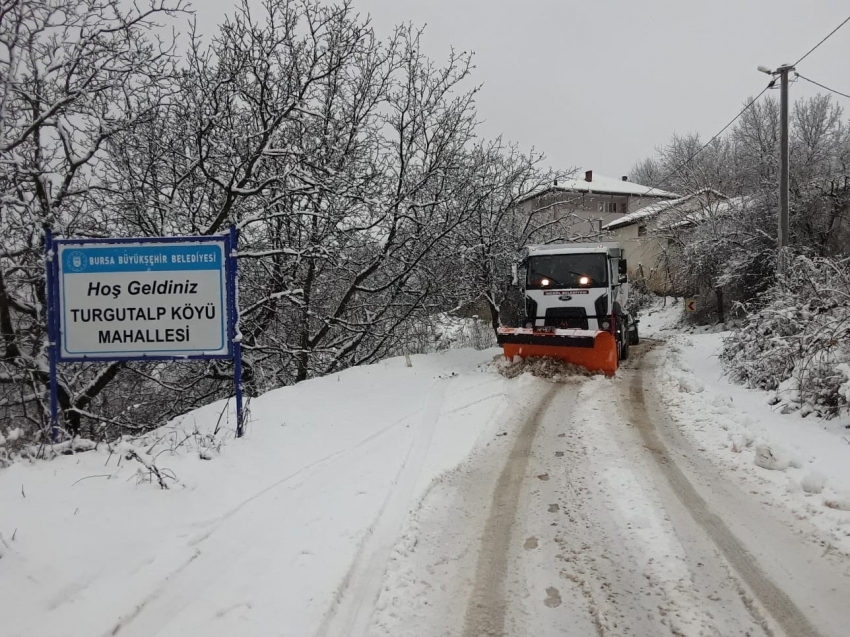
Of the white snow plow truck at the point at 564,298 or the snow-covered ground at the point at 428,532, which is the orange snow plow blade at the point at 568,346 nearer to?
the white snow plow truck at the point at 564,298

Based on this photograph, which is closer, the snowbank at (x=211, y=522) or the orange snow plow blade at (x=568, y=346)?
the snowbank at (x=211, y=522)

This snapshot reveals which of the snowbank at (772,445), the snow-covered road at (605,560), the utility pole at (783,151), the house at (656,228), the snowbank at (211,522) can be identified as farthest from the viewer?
the house at (656,228)

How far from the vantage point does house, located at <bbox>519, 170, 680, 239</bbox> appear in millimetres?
18031

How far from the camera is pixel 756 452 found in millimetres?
5371

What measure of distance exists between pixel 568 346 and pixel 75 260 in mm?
9236

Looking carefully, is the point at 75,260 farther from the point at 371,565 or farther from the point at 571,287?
the point at 571,287

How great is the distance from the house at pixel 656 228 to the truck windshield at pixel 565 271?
47.2ft

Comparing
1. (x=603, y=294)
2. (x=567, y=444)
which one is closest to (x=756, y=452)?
(x=567, y=444)

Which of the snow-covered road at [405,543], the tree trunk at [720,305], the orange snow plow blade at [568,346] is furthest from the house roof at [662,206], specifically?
the snow-covered road at [405,543]

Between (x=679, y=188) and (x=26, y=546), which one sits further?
(x=679, y=188)

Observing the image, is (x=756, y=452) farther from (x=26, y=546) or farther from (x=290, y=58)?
(x=290, y=58)

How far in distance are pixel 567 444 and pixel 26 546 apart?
5271mm

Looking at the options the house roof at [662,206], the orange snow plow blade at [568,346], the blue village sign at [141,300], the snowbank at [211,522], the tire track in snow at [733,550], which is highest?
the house roof at [662,206]

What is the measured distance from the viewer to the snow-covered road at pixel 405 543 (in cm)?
282
